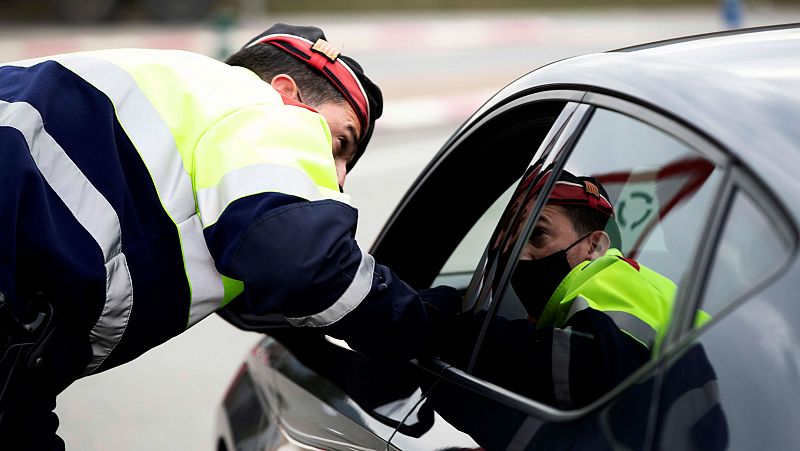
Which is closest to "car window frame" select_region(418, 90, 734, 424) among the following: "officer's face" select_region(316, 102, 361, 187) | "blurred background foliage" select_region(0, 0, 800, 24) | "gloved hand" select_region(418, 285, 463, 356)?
"gloved hand" select_region(418, 285, 463, 356)

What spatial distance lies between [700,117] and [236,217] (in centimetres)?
79

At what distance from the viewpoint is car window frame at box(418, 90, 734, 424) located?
4.75ft

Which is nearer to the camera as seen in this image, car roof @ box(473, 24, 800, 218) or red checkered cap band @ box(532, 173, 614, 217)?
car roof @ box(473, 24, 800, 218)

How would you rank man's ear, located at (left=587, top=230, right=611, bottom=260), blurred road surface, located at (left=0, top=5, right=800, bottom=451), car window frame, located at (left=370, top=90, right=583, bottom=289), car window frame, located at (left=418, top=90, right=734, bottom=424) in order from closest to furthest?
car window frame, located at (left=418, top=90, right=734, bottom=424) < man's ear, located at (left=587, top=230, right=611, bottom=260) < car window frame, located at (left=370, top=90, right=583, bottom=289) < blurred road surface, located at (left=0, top=5, right=800, bottom=451)

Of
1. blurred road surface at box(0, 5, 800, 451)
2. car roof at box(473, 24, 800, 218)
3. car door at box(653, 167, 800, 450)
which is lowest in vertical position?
blurred road surface at box(0, 5, 800, 451)

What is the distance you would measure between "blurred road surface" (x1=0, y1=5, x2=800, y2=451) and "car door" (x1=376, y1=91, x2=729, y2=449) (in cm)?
232

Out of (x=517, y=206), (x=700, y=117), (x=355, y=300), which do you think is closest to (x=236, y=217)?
(x=355, y=300)

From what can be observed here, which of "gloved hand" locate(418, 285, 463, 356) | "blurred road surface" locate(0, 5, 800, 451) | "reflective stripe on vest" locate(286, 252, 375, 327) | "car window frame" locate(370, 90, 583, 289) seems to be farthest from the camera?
"blurred road surface" locate(0, 5, 800, 451)

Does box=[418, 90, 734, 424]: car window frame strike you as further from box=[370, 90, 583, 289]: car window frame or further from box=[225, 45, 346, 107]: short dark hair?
box=[225, 45, 346, 107]: short dark hair

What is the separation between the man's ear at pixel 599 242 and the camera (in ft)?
6.11

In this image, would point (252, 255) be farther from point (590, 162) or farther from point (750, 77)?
point (750, 77)

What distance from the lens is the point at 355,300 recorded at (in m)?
2.02

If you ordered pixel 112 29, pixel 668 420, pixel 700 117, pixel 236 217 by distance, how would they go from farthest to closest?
pixel 112 29 → pixel 236 217 → pixel 700 117 → pixel 668 420

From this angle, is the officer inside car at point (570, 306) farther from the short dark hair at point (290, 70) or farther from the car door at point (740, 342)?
the short dark hair at point (290, 70)
